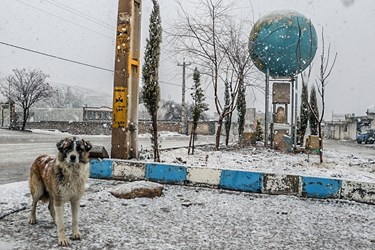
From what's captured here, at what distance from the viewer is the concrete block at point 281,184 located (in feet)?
20.4

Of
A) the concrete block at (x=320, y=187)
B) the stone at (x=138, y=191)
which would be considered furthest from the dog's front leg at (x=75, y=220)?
the concrete block at (x=320, y=187)

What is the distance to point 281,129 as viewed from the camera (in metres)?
16.8

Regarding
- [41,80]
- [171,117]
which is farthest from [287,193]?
[171,117]

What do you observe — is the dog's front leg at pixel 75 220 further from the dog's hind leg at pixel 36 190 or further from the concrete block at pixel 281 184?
the concrete block at pixel 281 184

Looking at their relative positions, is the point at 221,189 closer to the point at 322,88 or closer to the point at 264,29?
the point at 322,88

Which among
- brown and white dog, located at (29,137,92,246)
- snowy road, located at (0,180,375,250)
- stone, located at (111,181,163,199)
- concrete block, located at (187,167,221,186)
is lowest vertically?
snowy road, located at (0,180,375,250)

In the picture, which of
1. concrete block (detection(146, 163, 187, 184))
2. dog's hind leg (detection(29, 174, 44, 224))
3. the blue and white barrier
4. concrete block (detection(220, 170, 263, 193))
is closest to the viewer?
dog's hind leg (detection(29, 174, 44, 224))

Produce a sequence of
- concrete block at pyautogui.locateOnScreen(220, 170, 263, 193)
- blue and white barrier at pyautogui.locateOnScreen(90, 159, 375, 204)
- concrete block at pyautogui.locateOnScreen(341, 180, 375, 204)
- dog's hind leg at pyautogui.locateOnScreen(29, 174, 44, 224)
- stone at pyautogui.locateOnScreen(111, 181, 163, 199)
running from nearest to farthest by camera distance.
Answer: dog's hind leg at pyautogui.locateOnScreen(29, 174, 44, 224) → stone at pyautogui.locateOnScreen(111, 181, 163, 199) → concrete block at pyautogui.locateOnScreen(341, 180, 375, 204) → blue and white barrier at pyautogui.locateOnScreen(90, 159, 375, 204) → concrete block at pyautogui.locateOnScreen(220, 170, 263, 193)

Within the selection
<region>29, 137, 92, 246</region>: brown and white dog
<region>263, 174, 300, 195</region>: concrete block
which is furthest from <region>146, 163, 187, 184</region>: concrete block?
<region>29, 137, 92, 246</region>: brown and white dog

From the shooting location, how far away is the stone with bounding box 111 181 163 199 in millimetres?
5680

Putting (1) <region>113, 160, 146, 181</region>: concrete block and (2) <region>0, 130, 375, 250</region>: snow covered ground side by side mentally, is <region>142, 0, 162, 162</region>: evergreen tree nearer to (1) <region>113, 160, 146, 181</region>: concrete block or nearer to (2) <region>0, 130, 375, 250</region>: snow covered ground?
(1) <region>113, 160, 146, 181</region>: concrete block

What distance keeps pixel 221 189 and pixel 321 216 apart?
2076 millimetres

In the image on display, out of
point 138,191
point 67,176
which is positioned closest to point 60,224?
point 67,176

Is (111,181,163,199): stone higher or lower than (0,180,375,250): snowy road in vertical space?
higher
